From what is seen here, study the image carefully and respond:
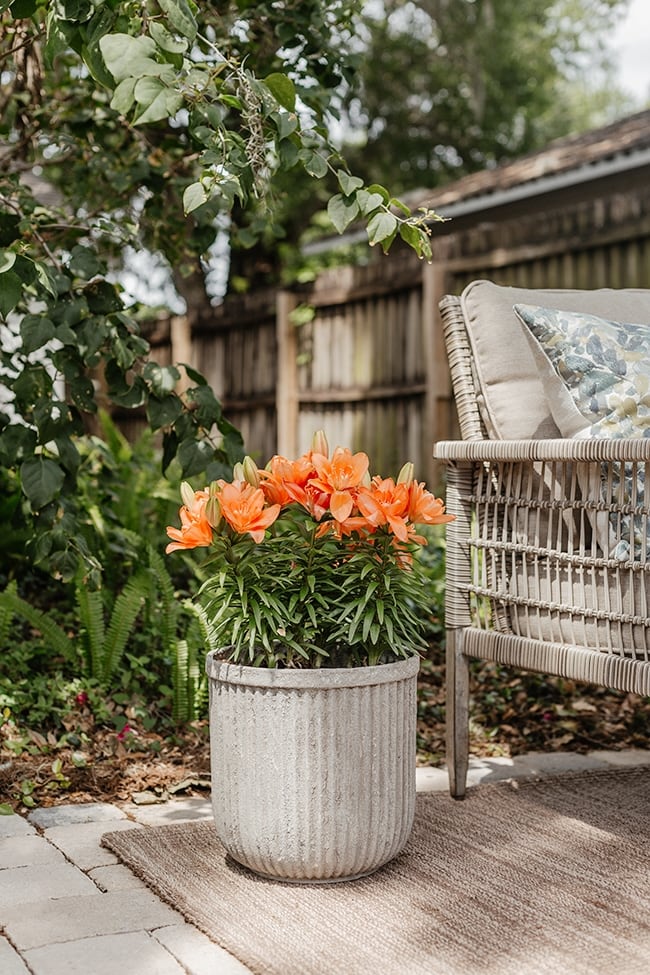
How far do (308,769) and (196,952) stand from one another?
1.14ft

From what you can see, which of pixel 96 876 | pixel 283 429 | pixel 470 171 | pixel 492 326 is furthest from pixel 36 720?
pixel 470 171

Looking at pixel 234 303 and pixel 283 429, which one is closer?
pixel 283 429

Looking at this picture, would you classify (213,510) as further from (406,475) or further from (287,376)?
(287,376)

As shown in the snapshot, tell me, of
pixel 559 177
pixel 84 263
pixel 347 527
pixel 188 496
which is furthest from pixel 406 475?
pixel 559 177

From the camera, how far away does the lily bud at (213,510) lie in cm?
187

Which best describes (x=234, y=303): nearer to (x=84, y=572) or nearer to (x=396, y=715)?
(x=84, y=572)

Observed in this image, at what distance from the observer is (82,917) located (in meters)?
1.72

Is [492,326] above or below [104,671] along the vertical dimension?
above

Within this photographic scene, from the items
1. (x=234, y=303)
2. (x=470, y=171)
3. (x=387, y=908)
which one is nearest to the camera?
(x=387, y=908)

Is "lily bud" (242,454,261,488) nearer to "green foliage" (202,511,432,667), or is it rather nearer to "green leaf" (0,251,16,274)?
"green foliage" (202,511,432,667)

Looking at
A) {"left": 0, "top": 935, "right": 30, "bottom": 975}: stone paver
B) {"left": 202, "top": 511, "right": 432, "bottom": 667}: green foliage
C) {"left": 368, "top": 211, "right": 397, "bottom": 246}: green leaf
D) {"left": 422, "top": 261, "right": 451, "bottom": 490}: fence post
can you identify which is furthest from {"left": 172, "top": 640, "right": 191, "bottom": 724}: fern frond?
{"left": 422, "top": 261, "right": 451, "bottom": 490}: fence post

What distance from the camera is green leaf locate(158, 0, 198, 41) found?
1742 mm

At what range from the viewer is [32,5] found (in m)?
1.96

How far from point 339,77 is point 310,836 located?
225 cm
